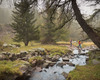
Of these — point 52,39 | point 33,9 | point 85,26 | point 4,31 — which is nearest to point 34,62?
point 33,9

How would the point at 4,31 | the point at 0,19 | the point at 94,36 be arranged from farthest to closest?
the point at 0,19, the point at 4,31, the point at 94,36

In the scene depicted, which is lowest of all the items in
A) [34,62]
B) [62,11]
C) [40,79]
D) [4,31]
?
[40,79]

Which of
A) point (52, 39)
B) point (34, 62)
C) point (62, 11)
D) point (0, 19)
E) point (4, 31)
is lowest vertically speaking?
point (34, 62)

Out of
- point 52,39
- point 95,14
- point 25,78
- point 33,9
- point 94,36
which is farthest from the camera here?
point 52,39

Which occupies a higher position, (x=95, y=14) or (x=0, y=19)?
(x=0, y=19)

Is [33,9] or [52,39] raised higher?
[33,9]

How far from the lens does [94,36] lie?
120 inches

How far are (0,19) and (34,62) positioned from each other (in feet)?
186

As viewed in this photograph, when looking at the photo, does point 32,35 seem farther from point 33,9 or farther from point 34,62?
point 33,9

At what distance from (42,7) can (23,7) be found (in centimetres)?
93

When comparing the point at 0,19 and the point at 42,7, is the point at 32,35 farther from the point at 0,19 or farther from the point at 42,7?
the point at 0,19

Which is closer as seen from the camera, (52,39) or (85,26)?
(85,26)

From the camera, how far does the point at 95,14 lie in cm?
615

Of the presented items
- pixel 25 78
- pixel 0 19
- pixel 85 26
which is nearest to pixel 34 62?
pixel 25 78
